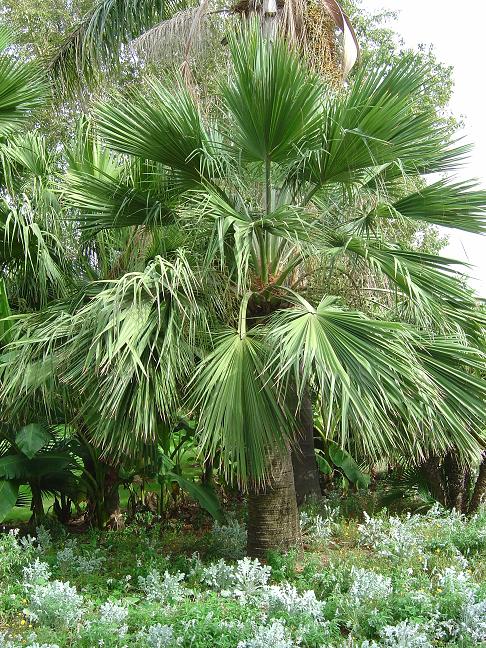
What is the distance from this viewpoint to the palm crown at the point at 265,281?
4633mm

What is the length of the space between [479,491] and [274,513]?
251 centimetres

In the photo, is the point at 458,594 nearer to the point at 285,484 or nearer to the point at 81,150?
the point at 285,484

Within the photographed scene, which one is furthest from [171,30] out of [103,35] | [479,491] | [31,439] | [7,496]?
[479,491]

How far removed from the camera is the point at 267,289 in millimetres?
5504

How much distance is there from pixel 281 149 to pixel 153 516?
489 centimetres

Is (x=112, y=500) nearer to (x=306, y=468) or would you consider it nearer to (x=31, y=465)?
(x=31, y=465)

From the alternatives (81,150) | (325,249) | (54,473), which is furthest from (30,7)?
(325,249)

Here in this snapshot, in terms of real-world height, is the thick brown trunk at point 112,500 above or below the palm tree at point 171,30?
below

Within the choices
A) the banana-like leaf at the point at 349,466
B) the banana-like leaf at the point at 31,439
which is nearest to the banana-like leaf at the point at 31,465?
the banana-like leaf at the point at 31,439

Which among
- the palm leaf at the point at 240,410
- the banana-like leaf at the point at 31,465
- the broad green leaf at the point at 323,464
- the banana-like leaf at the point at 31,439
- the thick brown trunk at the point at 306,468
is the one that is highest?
the palm leaf at the point at 240,410

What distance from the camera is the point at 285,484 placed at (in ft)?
18.6

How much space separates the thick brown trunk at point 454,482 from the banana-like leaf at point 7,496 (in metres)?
4.24

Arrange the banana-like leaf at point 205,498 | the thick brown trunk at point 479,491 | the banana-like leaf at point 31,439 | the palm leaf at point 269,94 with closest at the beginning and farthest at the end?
the palm leaf at point 269,94, the banana-like leaf at point 31,439, the banana-like leaf at point 205,498, the thick brown trunk at point 479,491

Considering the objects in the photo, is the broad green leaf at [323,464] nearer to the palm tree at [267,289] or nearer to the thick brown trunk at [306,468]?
the thick brown trunk at [306,468]
